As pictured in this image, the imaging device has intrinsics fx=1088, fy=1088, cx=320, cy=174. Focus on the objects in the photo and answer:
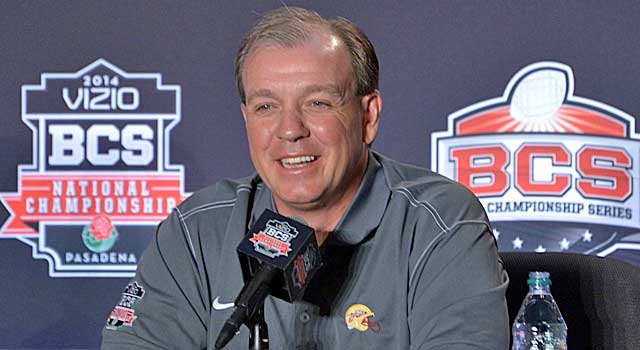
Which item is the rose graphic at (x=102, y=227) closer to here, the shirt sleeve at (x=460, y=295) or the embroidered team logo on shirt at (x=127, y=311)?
the embroidered team logo on shirt at (x=127, y=311)

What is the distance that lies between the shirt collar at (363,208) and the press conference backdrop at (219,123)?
122 cm

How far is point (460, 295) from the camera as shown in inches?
66.6

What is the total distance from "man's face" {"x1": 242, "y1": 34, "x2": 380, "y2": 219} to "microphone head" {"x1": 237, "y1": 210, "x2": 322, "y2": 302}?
1.02 feet

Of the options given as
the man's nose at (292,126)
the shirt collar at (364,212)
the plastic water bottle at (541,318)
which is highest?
the man's nose at (292,126)

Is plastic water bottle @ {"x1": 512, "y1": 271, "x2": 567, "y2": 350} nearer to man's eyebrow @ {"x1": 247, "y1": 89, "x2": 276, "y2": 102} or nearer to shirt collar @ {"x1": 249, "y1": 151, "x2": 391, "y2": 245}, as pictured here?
shirt collar @ {"x1": 249, "y1": 151, "x2": 391, "y2": 245}

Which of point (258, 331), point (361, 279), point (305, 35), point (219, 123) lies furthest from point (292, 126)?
point (219, 123)

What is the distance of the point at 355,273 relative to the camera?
5.96 ft

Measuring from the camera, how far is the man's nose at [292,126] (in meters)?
1.79

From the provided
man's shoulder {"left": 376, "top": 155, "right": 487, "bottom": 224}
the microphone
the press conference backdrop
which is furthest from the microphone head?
the press conference backdrop

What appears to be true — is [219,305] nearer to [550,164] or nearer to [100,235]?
[100,235]

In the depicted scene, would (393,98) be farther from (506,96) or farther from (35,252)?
(35,252)

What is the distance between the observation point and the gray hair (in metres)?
1.80

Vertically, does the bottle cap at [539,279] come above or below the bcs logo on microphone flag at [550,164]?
below

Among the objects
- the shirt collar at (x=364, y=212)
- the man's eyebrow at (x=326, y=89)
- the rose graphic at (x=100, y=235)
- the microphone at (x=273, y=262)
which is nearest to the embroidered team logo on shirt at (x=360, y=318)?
the shirt collar at (x=364, y=212)
